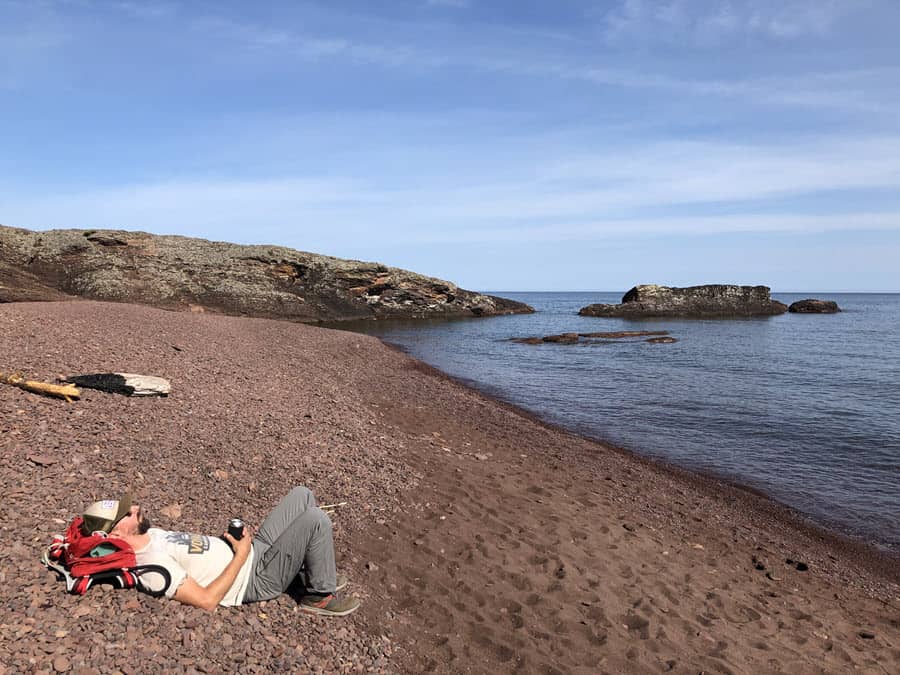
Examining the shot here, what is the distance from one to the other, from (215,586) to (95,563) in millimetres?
857

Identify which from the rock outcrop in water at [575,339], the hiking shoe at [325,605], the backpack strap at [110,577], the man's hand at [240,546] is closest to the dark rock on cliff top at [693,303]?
the rock outcrop in water at [575,339]

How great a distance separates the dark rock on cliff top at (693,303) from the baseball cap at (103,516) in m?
72.5

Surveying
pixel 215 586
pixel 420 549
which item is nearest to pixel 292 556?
pixel 215 586

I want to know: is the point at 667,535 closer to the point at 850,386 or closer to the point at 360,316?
the point at 850,386

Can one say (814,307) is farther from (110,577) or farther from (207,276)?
(110,577)

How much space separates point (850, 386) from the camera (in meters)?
22.5

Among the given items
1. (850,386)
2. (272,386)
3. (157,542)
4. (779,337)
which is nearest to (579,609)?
(157,542)

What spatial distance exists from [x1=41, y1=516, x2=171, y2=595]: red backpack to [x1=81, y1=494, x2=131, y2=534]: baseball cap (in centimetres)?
5

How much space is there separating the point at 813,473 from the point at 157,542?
41.4ft

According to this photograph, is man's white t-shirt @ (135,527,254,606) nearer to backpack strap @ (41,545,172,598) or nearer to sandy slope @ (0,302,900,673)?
backpack strap @ (41,545,172,598)

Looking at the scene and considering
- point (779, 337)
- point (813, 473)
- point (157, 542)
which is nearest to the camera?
point (157, 542)

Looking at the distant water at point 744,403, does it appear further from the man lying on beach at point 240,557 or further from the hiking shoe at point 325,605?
the man lying on beach at point 240,557

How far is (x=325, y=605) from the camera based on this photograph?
5.05 m

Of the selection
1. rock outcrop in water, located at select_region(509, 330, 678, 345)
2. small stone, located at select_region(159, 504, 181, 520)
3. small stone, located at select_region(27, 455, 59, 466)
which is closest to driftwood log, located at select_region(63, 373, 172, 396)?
small stone, located at select_region(27, 455, 59, 466)
